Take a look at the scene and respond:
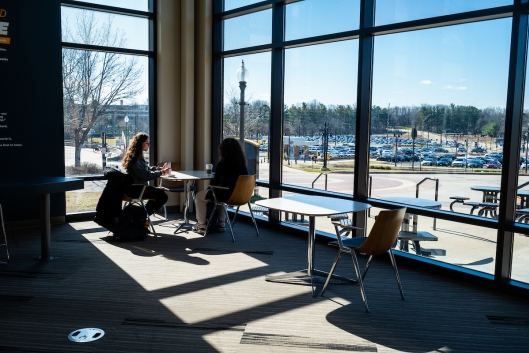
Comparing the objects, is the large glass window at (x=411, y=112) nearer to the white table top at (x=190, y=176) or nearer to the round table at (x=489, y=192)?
the round table at (x=489, y=192)

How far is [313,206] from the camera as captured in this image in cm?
487

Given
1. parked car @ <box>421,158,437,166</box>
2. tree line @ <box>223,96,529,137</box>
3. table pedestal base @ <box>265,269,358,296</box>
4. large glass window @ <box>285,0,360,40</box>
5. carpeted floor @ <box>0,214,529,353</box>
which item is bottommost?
carpeted floor @ <box>0,214,529,353</box>

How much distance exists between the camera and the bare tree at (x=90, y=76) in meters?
7.73

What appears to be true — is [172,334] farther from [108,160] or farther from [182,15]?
[182,15]

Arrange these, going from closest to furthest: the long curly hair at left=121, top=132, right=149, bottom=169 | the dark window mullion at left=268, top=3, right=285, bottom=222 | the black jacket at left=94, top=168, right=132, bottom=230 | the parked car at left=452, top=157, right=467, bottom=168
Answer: the parked car at left=452, top=157, right=467, bottom=168 → the black jacket at left=94, top=168, right=132, bottom=230 → the long curly hair at left=121, top=132, right=149, bottom=169 → the dark window mullion at left=268, top=3, right=285, bottom=222

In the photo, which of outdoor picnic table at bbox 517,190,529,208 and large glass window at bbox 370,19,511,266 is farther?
large glass window at bbox 370,19,511,266

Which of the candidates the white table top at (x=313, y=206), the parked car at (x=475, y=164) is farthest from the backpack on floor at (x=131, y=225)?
the parked car at (x=475, y=164)

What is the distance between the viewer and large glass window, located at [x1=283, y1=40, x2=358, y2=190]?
6.46 m

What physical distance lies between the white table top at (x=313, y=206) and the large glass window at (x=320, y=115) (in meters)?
1.42

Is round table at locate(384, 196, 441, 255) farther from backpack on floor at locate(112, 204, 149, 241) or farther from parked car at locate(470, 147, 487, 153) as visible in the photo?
backpack on floor at locate(112, 204, 149, 241)

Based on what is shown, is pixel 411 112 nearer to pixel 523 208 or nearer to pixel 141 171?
pixel 523 208

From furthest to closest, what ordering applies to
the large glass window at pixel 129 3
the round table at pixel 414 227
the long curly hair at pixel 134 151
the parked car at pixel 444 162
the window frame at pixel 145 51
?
the large glass window at pixel 129 3
the window frame at pixel 145 51
the long curly hair at pixel 134 151
the round table at pixel 414 227
the parked car at pixel 444 162

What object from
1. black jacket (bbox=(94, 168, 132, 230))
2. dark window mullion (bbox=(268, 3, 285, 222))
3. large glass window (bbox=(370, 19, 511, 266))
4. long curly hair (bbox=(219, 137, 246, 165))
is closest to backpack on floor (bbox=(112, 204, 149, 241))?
black jacket (bbox=(94, 168, 132, 230))

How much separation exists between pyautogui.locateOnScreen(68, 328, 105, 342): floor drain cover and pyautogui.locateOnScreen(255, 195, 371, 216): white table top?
1831 millimetres
